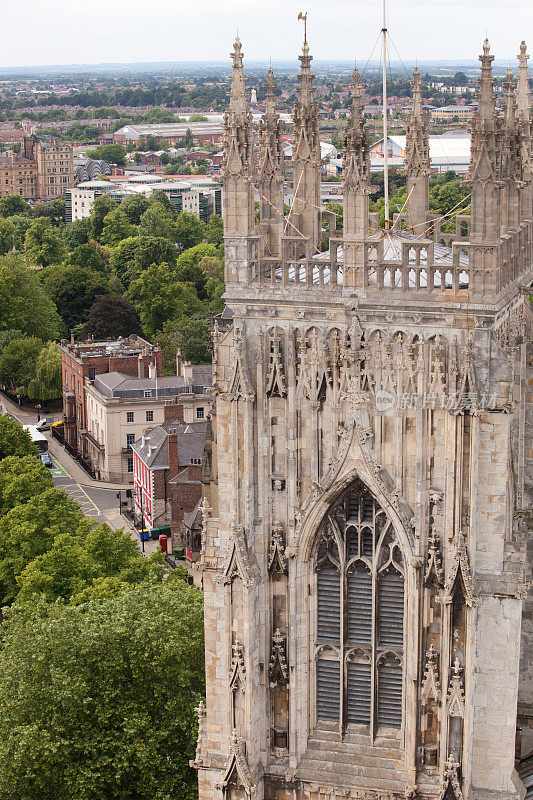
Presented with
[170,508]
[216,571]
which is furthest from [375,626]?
[170,508]

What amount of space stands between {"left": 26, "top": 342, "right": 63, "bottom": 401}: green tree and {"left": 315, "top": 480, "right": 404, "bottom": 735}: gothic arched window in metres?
129

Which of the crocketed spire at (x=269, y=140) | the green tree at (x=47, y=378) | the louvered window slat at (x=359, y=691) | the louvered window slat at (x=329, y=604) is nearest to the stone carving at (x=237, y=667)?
the louvered window slat at (x=329, y=604)

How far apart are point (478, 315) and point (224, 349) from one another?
20.6ft

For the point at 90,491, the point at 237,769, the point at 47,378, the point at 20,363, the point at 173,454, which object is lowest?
the point at 90,491

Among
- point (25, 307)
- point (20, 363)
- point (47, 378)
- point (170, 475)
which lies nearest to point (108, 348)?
point (47, 378)

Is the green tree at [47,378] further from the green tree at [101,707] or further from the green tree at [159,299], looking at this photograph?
the green tree at [101,707]

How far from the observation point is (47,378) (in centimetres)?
15962

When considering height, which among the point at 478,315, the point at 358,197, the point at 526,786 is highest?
the point at 358,197

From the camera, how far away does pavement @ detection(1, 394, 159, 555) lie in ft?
377

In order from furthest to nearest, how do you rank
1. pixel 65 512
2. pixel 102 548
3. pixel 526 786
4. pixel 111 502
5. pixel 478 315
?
pixel 111 502 → pixel 65 512 → pixel 102 548 → pixel 526 786 → pixel 478 315

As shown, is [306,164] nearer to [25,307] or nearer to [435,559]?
[435,559]

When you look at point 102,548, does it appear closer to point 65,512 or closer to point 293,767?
point 65,512

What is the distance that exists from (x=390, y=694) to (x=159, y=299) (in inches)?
6325

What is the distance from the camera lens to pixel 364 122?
3112cm
